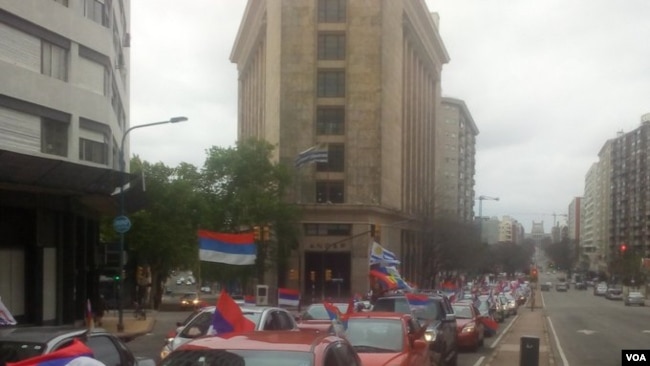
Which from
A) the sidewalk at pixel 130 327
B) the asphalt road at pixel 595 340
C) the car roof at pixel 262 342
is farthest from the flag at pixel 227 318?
the sidewalk at pixel 130 327

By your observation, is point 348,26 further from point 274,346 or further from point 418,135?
point 274,346

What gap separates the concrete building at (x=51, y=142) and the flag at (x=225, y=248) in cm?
736

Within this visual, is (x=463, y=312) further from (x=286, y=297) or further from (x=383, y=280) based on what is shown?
(x=286, y=297)

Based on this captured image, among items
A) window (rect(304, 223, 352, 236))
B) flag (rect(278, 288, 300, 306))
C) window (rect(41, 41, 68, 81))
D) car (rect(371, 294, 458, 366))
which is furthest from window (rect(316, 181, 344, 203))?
car (rect(371, 294, 458, 366))

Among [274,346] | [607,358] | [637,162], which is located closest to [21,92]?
[607,358]

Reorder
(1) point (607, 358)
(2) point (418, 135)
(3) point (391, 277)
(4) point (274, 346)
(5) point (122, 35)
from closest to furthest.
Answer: (4) point (274, 346)
(1) point (607, 358)
(3) point (391, 277)
(5) point (122, 35)
(2) point (418, 135)

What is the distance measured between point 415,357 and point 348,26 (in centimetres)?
5961

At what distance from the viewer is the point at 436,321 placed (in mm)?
21547

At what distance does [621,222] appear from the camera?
6772 inches

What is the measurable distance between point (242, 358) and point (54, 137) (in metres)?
25.7

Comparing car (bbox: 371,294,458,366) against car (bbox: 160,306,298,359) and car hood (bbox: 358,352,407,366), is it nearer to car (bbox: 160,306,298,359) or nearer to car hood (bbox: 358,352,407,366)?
car (bbox: 160,306,298,359)

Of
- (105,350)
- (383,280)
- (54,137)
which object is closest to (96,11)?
(54,137)

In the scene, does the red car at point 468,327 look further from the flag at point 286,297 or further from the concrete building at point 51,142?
the concrete building at point 51,142

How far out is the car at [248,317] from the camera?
1648 centimetres
